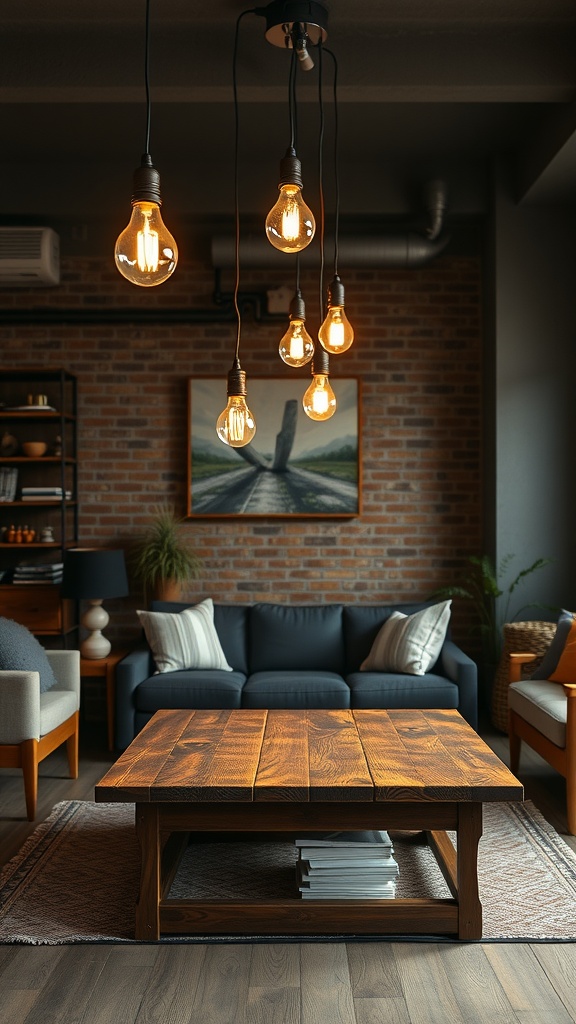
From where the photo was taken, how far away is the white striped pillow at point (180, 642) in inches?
201

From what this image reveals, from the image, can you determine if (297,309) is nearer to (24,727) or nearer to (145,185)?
(145,185)

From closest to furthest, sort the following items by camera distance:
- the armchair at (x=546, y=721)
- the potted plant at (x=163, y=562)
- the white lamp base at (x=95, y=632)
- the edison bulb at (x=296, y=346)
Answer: the edison bulb at (x=296, y=346), the armchair at (x=546, y=721), the white lamp base at (x=95, y=632), the potted plant at (x=163, y=562)

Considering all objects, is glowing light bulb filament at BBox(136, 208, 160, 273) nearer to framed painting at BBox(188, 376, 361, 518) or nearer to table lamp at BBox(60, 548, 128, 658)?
table lamp at BBox(60, 548, 128, 658)

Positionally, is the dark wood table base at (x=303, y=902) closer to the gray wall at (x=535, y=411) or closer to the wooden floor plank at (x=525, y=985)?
the wooden floor plank at (x=525, y=985)

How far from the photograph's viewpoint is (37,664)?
4379 millimetres

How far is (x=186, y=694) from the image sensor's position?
15.9ft

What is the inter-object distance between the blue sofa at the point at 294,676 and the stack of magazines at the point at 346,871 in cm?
182

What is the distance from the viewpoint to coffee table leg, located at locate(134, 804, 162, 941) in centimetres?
278

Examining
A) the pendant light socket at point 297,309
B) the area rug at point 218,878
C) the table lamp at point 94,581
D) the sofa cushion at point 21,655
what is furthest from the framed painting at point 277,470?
the pendant light socket at point 297,309

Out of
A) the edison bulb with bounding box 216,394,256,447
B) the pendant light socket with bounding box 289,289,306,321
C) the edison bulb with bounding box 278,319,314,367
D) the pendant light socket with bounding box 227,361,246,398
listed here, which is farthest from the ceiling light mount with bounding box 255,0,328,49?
the edison bulb with bounding box 216,394,256,447

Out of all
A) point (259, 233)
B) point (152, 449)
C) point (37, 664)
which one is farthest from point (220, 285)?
point (37, 664)

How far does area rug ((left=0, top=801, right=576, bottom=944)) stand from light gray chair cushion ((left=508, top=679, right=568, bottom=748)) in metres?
0.38

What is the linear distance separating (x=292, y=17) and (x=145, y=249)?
197 centimetres

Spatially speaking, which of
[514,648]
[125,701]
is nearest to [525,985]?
[514,648]
